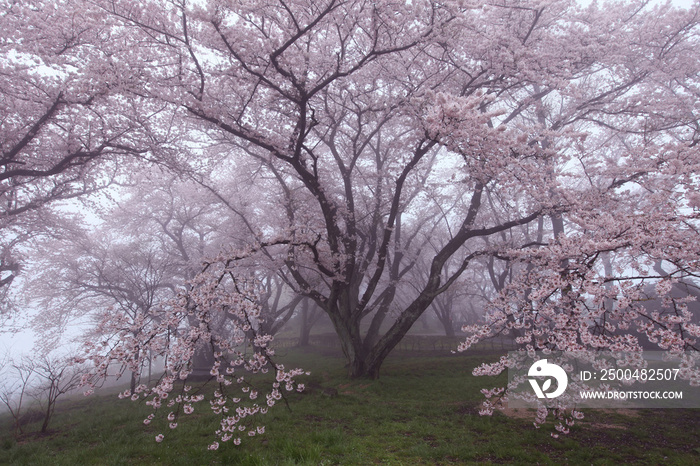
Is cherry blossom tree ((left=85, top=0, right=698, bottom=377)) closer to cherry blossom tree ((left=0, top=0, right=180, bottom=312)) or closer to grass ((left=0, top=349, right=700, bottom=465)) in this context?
cherry blossom tree ((left=0, top=0, right=180, bottom=312))

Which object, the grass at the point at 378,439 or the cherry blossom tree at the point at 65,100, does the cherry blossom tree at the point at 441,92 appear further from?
the grass at the point at 378,439

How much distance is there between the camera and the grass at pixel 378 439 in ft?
18.0

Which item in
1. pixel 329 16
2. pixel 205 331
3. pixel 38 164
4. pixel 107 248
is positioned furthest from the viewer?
pixel 107 248

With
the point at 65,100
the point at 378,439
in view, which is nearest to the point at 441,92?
the point at 378,439

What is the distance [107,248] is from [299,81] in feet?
60.7

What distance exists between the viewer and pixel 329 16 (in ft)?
23.2

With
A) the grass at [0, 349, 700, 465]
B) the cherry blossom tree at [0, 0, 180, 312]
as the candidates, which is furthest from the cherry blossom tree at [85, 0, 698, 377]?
the grass at [0, 349, 700, 465]

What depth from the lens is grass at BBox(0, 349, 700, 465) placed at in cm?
548

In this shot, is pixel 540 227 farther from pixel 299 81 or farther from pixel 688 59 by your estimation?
pixel 299 81

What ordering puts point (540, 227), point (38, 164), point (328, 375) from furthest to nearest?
1. point (540, 227)
2. point (328, 375)
3. point (38, 164)

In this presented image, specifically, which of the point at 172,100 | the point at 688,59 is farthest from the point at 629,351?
the point at 688,59

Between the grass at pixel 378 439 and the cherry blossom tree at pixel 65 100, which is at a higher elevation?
the cherry blossom tree at pixel 65 100

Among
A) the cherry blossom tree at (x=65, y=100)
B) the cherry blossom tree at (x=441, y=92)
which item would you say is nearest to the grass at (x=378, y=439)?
the cherry blossom tree at (x=441, y=92)

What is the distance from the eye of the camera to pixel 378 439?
6375 millimetres
